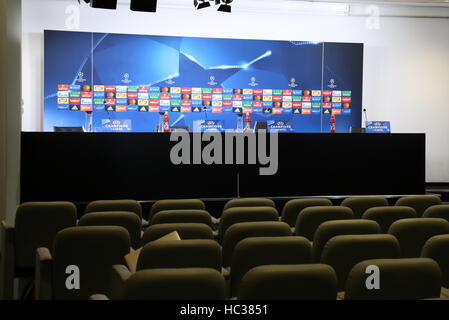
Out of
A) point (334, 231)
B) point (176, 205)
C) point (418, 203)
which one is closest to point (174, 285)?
point (334, 231)

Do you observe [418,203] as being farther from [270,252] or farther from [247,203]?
[270,252]

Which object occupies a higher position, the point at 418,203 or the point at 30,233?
the point at 418,203

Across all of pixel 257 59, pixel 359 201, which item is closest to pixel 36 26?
pixel 257 59

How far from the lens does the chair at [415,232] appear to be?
3.20 meters

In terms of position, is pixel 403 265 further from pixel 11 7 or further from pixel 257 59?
pixel 257 59

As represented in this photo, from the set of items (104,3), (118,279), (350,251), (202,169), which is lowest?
(118,279)

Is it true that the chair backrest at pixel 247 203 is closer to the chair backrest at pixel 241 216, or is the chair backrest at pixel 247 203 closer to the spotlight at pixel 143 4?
the chair backrest at pixel 241 216

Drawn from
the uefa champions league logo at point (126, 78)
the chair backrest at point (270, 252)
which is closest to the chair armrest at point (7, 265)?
the chair backrest at point (270, 252)

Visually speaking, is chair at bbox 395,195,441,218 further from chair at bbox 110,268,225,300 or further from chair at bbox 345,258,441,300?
chair at bbox 110,268,225,300

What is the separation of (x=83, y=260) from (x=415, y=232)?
184 centimetres

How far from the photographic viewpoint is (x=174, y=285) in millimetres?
1898

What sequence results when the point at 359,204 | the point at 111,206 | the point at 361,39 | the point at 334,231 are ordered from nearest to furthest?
the point at 334,231 → the point at 111,206 → the point at 359,204 → the point at 361,39

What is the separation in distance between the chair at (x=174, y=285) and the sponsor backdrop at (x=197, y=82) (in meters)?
7.30

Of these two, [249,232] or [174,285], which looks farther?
[249,232]
